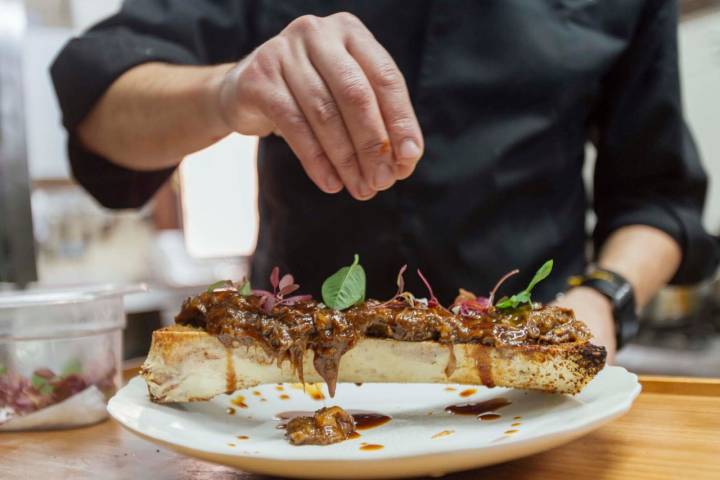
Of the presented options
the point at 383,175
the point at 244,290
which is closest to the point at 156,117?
the point at 244,290

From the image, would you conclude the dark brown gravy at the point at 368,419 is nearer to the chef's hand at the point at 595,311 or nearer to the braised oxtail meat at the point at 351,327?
the braised oxtail meat at the point at 351,327

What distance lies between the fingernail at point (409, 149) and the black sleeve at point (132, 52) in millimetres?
885

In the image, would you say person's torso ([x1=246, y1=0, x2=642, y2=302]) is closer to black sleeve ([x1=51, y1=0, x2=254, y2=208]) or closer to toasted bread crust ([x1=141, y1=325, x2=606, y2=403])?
black sleeve ([x1=51, y1=0, x2=254, y2=208])

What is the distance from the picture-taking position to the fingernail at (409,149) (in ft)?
3.25

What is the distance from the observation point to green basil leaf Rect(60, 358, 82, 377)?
1249 mm

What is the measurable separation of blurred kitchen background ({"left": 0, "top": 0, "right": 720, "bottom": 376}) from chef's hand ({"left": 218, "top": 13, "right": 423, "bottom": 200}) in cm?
156

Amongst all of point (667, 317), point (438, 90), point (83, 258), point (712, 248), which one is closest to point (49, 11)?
point (83, 258)

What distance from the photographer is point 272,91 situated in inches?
41.8

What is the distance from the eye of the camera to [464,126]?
179 cm

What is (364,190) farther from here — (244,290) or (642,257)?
(642,257)

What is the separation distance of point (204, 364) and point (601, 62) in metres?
1.39

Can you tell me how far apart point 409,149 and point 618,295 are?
96cm

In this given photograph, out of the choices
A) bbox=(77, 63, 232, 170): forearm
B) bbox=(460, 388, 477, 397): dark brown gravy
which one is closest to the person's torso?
bbox=(77, 63, 232, 170): forearm

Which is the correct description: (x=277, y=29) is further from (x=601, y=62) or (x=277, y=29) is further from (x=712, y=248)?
(x=712, y=248)
